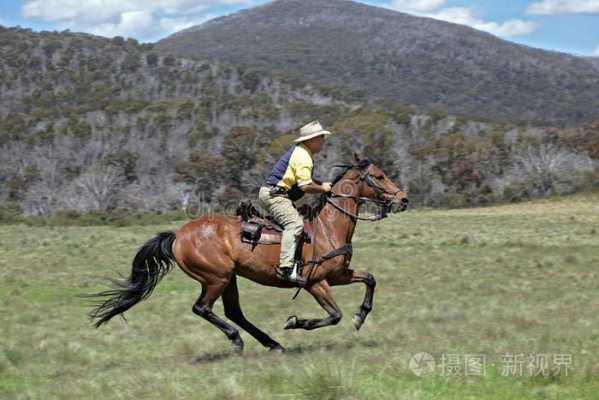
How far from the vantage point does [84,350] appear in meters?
11.0

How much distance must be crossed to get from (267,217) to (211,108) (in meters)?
77.8

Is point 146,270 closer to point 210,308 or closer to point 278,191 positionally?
point 210,308

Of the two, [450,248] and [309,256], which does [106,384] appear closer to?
[309,256]

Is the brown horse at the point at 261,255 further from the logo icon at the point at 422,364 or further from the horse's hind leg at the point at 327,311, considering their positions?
the logo icon at the point at 422,364

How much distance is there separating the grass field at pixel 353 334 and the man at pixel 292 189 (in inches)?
40.5

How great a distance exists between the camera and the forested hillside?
6309 cm

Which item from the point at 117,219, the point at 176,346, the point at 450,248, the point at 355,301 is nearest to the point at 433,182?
the point at 117,219

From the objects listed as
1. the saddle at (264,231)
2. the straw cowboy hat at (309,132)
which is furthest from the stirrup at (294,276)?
the straw cowboy hat at (309,132)

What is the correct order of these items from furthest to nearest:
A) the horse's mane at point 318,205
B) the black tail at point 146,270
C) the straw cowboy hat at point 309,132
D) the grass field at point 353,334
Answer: the black tail at point 146,270 < the horse's mane at point 318,205 < the straw cowboy hat at point 309,132 < the grass field at point 353,334

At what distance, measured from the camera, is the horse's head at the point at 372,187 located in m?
9.61

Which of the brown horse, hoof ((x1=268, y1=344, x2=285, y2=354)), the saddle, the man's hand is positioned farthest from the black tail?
the man's hand

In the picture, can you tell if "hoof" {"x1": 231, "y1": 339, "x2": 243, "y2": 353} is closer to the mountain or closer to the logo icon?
the logo icon

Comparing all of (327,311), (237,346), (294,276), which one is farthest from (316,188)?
(237,346)

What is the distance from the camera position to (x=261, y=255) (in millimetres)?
9438
